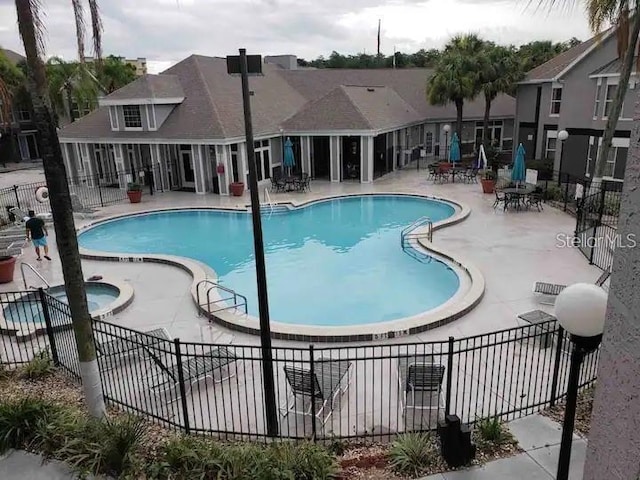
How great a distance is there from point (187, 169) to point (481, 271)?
19190 mm

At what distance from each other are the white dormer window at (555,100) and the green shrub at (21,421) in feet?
90.4

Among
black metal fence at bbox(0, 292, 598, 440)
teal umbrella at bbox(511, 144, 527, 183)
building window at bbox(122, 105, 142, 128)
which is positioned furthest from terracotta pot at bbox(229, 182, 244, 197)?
black metal fence at bbox(0, 292, 598, 440)

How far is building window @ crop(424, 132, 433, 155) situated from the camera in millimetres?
36812

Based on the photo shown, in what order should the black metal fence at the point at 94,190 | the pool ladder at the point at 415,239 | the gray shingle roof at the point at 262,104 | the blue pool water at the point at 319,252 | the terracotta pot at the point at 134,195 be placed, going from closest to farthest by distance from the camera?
the blue pool water at the point at 319,252
the pool ladder at the point at 415,239
the black metal fence at the point at 94,190
the terracotta pot at the point at 134,195
the gray shingle roof at the point at 262,104

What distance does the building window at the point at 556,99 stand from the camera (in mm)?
26850

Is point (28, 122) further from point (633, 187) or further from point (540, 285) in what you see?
point (633, 187)

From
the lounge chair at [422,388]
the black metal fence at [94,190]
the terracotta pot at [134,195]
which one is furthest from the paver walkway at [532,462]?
the black metal fence at [94,190]

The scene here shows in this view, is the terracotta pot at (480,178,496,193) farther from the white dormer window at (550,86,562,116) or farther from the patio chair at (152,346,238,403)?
the patio chair at (152,346,238,403)

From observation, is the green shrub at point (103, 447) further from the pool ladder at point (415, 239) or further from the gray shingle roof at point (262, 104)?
the gray shingle roof at point (262, 104)

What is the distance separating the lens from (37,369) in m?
9.02

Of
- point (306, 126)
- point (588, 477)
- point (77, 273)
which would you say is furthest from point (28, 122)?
point (588, 477)

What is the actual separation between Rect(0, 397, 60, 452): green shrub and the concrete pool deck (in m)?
3.97

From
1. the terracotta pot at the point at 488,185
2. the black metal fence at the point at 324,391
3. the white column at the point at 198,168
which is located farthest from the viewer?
the white column at the point at 198,168

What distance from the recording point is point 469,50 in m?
30.8
